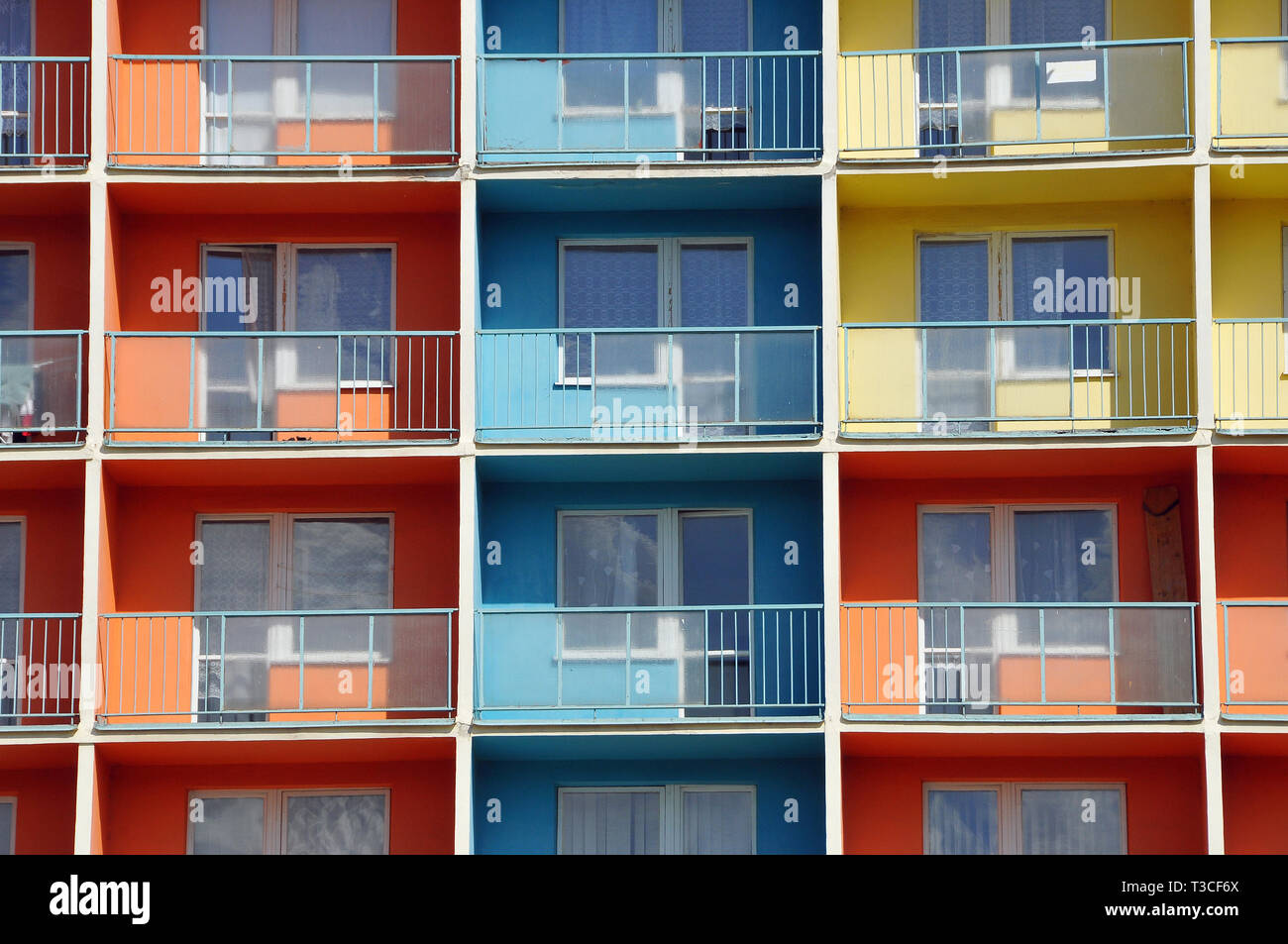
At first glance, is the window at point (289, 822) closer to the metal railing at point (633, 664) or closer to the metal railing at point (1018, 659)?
the metal railing at point (633, 664)

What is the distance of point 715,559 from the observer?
23859 millimetres

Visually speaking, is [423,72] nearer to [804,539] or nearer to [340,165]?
[340,165]

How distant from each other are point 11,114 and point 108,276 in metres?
2.27

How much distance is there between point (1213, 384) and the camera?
2292 centimetres

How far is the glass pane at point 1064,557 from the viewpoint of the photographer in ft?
77.3

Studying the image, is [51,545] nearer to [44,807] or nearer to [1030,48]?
[44,807]

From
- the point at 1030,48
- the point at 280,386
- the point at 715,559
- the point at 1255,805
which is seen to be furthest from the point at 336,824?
the point at 1030,48

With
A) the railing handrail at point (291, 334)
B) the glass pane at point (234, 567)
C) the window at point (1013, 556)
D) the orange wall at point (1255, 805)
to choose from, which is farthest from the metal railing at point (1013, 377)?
the glass pane at point (234, 567)

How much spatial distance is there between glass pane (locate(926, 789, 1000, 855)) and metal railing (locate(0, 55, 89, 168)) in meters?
11.2

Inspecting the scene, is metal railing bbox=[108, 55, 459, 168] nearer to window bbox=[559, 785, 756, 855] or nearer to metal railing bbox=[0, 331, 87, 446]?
metal railing bbox=[0, 331, 87, 446]
